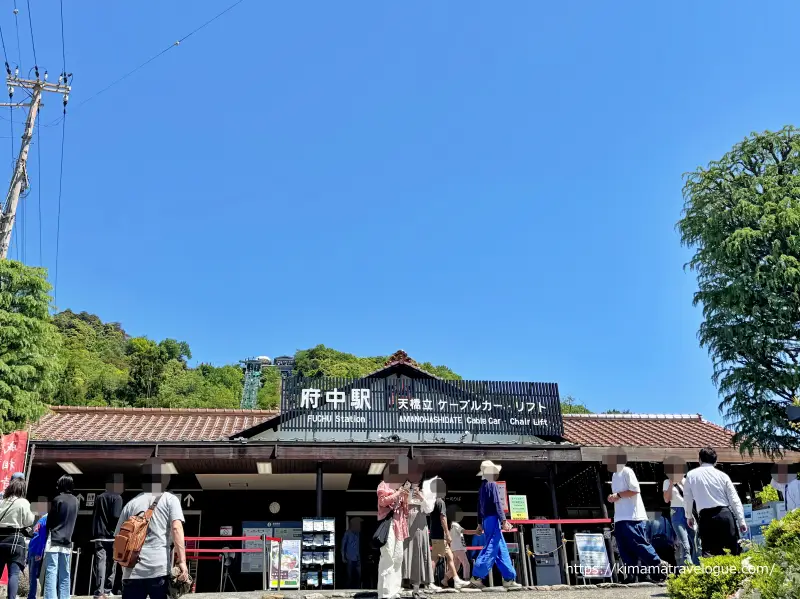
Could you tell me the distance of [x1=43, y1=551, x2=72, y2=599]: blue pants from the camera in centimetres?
611

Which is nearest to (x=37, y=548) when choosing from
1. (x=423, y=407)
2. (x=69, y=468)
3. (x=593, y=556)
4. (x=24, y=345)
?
(x=24, y=345)

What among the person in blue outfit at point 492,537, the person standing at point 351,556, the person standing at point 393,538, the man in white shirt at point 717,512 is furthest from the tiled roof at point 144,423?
the man in white shirt at point 717,512

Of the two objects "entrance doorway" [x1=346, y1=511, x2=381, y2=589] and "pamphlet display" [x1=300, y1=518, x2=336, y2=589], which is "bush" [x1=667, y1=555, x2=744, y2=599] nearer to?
"pamphlet display" [x1=300, y1=518, x2=336, y2=589]

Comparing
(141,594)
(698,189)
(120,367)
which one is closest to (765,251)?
(698,189)

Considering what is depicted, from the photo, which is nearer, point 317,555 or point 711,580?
point 711,580

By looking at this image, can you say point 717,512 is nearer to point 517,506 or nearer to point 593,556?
point 593,556

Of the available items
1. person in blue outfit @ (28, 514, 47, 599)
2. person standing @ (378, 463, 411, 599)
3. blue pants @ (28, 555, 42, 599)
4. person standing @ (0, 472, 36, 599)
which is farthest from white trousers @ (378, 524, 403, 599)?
person in blue outfit @ (28, 514, 47, 599)

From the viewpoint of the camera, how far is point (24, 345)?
10773 mm

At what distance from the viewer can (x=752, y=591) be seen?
13.8 ft

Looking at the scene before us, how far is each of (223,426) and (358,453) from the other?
5405mm

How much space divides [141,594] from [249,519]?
10.6 meters

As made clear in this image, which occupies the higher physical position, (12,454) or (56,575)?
(12,454)

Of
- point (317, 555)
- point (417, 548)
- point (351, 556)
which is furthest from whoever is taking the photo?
Answer: point (351, 556)

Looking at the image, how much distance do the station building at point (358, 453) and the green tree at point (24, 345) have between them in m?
1.25
